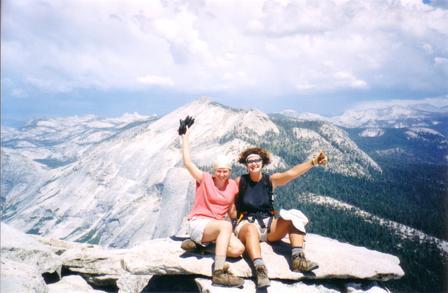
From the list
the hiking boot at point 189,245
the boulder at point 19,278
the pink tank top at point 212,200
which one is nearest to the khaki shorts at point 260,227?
the pink tank top at point 212,200

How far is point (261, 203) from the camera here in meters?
10.9

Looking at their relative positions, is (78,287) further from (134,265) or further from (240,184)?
(240,184)

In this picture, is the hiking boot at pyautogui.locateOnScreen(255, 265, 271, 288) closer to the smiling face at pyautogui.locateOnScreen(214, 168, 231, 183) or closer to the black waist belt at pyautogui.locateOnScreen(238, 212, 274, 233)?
the black waist belt at pyautogui.locateOnScreen(238, 212, 274, 233)

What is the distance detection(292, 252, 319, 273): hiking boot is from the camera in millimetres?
10031

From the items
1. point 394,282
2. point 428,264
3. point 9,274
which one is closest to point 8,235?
point 9,274

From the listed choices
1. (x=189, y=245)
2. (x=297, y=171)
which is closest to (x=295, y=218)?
(x=297, y=171)

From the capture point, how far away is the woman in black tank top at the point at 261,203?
10.3 m

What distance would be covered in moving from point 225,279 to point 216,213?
6.49ft

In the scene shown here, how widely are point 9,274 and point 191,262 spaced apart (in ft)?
17.6

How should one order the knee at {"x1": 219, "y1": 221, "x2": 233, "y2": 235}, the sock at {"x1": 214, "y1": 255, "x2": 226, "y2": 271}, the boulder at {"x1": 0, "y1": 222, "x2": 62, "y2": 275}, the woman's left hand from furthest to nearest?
the boulder at {"x1": 0, "y1": 222, "x2": 62, "y2": 275} < the woman's left hand < the knee at {"x1": 219, "y1": 221, "x2": 233, "y2": 235} < the sock at {"x1": 214, "y1": 255, "x2": 226, "y2": 271}

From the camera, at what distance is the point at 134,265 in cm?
1123

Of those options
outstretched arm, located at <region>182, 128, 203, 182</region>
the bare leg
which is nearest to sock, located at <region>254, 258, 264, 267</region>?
the bare leg

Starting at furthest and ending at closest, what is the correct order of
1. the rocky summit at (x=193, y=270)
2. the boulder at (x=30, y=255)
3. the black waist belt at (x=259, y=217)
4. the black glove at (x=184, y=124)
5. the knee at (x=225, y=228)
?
1. the boulder at (x=30, y=255)
2. the black glove at (x=184, y=124)
3. the black waist belt at (x=259, y=217)
4. the rocky summit at (x=193, y=270)
5. the knee at (x=225, y=228)

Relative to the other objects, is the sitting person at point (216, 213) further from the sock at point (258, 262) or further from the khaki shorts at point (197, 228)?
the sock at point (258, 262)
